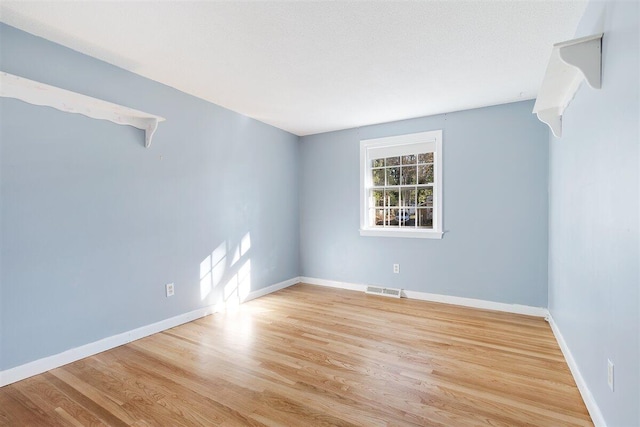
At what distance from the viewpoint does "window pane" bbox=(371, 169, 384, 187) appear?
177 inches

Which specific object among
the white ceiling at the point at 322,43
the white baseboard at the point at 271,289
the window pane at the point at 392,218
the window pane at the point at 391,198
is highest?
the white ceiling at the point at 322,43

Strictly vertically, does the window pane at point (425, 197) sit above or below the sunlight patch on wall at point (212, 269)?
above

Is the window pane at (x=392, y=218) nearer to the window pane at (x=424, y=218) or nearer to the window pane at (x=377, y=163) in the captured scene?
the window pane at (x=424, y=218)

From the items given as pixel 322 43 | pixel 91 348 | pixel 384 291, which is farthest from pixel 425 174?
pixel 91 348

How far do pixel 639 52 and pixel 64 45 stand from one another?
3.39m

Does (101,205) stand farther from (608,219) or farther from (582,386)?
(582,386)

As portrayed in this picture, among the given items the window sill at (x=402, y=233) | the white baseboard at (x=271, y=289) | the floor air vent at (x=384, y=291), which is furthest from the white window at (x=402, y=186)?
the white baseboard at (x=271, y=289)

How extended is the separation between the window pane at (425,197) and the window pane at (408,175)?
162 millimetres

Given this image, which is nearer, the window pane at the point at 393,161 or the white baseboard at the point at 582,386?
the white baseboard at the point at 582,386

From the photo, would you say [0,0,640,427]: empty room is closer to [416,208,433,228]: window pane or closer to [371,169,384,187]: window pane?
[416,208,433,228]: window pane

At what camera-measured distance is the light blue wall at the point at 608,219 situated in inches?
46.5

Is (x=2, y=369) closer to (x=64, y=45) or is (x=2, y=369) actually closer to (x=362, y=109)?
(x=64, y=45)

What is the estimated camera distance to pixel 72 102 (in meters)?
2.36

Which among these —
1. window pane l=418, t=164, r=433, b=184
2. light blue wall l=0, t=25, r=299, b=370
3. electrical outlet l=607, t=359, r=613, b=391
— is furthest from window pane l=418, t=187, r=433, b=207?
electrical outlet l=607, t=359, r=613, b=391
